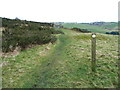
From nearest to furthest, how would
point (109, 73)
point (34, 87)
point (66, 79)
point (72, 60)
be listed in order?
point (34, 87)
point (66, 79)
point (109, 73)
point (72, 60)

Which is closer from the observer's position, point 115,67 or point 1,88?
point 1,88

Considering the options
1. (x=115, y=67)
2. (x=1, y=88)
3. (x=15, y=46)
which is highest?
(x=15, y=46)

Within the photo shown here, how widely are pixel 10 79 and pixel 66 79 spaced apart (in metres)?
4.19

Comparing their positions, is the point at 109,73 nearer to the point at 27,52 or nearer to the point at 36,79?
the point at 36,79

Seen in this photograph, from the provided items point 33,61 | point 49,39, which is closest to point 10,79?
point 33,61

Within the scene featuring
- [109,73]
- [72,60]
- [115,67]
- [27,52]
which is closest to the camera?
[109,73]

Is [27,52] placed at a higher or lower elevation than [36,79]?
higher

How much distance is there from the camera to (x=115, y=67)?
11656 millimetres

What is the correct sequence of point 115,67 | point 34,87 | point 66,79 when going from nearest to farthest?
point 34,87 → point 66,79 → point 115,67

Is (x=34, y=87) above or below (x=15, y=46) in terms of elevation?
below

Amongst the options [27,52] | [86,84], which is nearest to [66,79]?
[86,84]

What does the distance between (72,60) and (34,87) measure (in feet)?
17.1

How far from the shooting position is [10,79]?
1043 centimetres

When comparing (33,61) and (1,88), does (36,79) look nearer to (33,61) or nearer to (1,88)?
(1,88)
